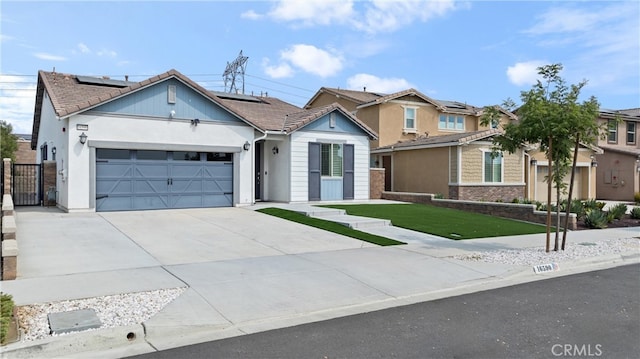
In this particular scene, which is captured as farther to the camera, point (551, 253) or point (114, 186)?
point (114, 186)

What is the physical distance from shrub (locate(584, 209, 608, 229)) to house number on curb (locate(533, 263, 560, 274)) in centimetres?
830

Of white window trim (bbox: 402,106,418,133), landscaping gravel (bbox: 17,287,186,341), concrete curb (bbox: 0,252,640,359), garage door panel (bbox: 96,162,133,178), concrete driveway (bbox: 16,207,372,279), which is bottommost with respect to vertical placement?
concrete curb (bbox: 0,252,640,359)

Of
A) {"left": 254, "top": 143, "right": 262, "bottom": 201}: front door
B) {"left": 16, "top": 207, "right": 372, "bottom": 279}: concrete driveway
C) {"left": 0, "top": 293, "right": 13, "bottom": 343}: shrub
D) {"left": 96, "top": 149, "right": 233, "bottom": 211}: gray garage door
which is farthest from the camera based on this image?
{"left": 254, "top": 143, "right": 262, "bottom": 201}: front door

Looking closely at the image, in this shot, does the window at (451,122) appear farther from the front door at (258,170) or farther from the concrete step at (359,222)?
the concrete step at (359,222)

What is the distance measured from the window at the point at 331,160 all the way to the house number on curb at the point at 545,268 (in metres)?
13.1

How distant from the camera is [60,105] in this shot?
16234 mm

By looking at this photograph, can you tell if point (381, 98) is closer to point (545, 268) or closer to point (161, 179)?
point (161, 179)

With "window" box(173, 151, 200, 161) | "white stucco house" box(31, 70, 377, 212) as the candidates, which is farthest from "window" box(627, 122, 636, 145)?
"window" box(173, 151, 200, 161)

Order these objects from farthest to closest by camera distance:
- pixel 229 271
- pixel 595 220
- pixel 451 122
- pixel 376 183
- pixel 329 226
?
pixel 451 122 < pixel 376 183 < pixel 595 220 < pixel 329 226 < pixel 229 271

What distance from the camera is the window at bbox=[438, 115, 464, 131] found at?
32.1 metres


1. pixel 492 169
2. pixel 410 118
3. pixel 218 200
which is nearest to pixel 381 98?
pixel 410 118

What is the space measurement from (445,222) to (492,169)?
9856 mm

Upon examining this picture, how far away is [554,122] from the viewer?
33.4ft

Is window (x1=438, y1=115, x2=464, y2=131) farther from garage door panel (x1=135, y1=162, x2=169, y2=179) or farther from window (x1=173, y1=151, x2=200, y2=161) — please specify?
garage door panel (x1=135, y1=162, x2=169, y2=179)
